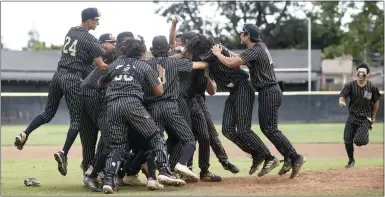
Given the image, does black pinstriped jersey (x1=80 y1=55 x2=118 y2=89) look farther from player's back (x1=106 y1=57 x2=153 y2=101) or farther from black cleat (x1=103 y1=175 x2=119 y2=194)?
black cleat (x1=103 y1=175 x2=119 y2=194)

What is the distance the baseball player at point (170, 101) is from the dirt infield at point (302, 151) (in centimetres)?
777

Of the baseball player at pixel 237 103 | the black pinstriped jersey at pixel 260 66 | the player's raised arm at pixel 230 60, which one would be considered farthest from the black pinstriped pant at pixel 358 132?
the player's raised arm at pixel 230 60

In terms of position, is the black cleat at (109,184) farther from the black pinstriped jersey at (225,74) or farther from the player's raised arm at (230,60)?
the black pinstriped jersey at (225,74)

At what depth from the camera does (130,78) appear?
961cm

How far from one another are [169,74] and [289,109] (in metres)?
23.2

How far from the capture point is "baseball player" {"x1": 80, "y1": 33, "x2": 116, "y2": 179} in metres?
10.6

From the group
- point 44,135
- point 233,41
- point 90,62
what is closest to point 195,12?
point 233,41

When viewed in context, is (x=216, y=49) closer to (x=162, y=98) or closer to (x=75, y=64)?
(x=162, y=98)

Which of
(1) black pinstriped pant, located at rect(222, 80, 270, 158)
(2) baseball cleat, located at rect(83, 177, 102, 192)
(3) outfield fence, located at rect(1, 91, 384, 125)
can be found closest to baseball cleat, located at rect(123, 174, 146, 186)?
(2) baseball cleat, located at rect(83, 177, 102, 192)

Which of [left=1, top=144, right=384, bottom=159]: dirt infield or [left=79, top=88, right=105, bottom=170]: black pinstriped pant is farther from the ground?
[left=79, top=88, right=105, bottom=170]: black pinstriped pant

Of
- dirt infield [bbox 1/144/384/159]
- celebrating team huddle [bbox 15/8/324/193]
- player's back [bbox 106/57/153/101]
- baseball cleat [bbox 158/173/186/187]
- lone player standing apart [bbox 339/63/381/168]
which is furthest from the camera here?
dirt infield [bbox 1/144/384/159]

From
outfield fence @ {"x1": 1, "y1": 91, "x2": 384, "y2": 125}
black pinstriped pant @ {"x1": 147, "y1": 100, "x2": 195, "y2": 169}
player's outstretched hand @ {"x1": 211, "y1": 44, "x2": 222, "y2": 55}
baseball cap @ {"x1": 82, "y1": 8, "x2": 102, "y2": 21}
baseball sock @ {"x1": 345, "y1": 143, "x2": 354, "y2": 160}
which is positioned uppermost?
baseball cap @ {"x1": 82, "y1": 8, "x2": 102, "y2": 21}

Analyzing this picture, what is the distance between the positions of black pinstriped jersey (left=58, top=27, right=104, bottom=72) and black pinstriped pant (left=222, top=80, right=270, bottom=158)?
1.91 meters

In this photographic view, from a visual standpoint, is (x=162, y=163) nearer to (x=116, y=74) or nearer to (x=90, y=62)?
(x=116, y=74)
